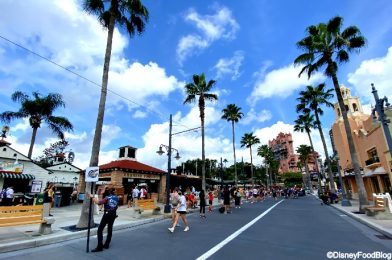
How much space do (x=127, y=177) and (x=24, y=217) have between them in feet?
53.3

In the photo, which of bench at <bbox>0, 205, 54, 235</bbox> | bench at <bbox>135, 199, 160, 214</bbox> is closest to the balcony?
bench at <bbox>135, 199, 160, 214</bbox>

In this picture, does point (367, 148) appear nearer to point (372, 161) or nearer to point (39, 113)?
point (372, 161)

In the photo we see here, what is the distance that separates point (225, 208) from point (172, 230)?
29.9ft

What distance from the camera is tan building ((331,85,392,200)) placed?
2227cm

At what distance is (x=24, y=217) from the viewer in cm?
804

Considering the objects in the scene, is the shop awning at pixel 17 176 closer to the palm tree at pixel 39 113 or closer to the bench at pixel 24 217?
the palm tree at pixel 39 113

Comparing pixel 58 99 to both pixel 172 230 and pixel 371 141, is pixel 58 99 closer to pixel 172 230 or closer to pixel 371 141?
pixel 172 230

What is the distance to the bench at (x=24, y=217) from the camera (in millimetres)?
7641

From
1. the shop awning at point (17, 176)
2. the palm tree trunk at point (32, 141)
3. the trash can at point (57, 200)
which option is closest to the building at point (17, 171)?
the shop awning at point (17, 176)

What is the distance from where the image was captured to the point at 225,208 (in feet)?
58.3

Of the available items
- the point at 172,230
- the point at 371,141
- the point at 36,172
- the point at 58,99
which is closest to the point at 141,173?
the point at 36,172

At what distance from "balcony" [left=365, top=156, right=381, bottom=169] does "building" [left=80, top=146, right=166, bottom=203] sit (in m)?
22.5

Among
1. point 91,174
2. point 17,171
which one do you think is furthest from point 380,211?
point 17,171

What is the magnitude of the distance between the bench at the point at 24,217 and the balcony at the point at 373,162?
2759 centimetres
